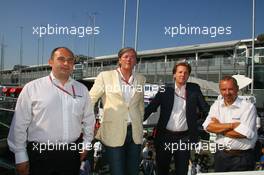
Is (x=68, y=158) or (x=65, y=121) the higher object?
(x=65, y=121)

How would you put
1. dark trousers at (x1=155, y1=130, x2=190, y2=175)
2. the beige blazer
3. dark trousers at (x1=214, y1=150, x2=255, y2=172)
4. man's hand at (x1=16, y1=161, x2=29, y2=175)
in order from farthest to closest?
dark trousers at (x1=155, y1=130, x2=190, y2=175), the beige blazer, dark trousers at (x1=214, y1=150, x2=255, y2=172), man's hand at (x1=16, y1=161, x2=29, y2=175)

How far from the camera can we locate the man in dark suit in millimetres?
3471

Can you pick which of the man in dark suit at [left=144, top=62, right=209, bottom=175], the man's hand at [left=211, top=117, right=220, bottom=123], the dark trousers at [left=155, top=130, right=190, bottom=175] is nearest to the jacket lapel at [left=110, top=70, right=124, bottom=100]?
the man in dark suit at [left=144, top=62, right=209, bottom=175]

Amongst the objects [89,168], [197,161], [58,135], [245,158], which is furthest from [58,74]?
[197,161]

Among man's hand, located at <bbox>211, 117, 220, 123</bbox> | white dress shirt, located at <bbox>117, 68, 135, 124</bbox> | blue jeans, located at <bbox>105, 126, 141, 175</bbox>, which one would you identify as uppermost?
white dress shirt, located at <bbox>117, 68, 135, 124</bbox>

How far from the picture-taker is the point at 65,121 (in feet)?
8.75

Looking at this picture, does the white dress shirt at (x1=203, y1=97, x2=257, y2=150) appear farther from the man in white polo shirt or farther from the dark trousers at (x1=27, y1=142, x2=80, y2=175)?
the dark trousers at (x1=27, y1=142, x2=80, y2=175)

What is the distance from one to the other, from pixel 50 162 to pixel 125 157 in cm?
91

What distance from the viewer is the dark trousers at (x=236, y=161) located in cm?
298

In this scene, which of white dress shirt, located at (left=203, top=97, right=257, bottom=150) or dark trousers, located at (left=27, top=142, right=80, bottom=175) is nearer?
dark trousers, located at (left=27, top=142, right=80, bottom=175)

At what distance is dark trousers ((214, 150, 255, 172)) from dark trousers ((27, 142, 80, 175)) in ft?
5.16

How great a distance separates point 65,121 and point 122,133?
0.70m

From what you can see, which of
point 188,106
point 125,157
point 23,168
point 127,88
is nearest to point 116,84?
point 127,88

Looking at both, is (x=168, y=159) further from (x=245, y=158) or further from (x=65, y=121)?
(x=65, y=121)
